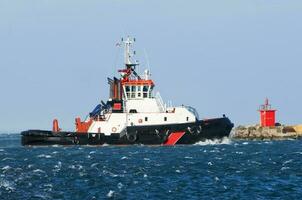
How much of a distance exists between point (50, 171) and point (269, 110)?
216ft

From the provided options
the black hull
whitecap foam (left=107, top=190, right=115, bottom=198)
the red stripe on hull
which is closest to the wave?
the black hull

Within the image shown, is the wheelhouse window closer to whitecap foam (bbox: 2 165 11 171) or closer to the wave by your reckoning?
the wave

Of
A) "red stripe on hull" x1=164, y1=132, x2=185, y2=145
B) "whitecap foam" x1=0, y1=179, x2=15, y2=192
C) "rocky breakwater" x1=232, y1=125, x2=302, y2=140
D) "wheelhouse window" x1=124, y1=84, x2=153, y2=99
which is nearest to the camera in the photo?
"whitecap foam" x1=0, y1=179, x2=15, y2=192

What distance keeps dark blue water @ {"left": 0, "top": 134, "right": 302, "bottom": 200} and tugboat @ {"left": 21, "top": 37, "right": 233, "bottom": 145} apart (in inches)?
154

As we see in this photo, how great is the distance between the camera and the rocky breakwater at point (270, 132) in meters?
118

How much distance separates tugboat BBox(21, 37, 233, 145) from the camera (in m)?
83.5

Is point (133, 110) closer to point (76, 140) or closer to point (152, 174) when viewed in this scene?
point (76, 140)

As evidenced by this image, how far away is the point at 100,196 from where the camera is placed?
41.5m

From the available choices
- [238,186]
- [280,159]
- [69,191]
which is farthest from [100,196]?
[280,159]

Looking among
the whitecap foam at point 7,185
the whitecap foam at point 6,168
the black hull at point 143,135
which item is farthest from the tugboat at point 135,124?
the whitecap foam at point 7,185

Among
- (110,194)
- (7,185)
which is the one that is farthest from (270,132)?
(110,194)

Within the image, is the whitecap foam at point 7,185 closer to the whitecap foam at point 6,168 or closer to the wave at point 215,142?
the whitecap foam at point 6,168

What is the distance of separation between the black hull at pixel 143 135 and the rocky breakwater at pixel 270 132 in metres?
31.5

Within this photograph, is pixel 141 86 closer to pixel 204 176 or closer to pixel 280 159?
pixel 280 159
